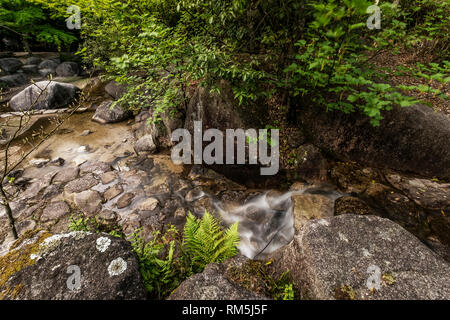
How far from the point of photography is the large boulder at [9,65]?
13.9 meters

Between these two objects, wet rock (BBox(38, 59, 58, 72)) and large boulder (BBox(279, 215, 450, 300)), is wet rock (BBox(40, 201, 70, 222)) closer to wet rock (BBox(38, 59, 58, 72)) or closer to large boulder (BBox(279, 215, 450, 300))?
large boulder (BBox(279, 215, 450, 300))

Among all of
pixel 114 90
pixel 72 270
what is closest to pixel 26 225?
pixel 72 270

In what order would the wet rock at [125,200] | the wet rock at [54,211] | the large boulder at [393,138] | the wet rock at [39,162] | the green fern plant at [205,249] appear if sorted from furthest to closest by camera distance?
the wet rock at [39,162] → the wet rock at [125,200] → the wet rock at [54,211] → the large boulder at [393,138] → the green fern plant at [205,249]

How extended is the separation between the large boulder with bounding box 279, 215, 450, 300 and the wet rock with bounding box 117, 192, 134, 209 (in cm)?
420

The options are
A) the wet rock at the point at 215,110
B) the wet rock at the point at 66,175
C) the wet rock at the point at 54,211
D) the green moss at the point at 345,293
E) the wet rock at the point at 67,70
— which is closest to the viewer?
the green moss at the point at 345,293

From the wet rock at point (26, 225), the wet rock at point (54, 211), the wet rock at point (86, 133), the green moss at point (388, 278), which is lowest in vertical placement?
the wet rock at point (26, 225)

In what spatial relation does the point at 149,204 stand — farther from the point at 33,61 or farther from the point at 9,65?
the point at 33,61

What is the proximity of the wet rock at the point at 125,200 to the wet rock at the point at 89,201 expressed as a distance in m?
0.45

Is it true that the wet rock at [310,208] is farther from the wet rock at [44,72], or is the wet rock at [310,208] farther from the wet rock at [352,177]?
the wet rock at [44,72]

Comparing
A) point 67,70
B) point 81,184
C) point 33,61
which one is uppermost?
point 33,61

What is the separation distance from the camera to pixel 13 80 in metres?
13.2

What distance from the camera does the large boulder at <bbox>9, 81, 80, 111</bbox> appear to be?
9.63m

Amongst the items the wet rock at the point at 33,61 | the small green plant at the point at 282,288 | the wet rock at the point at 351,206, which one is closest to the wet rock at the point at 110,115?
the wet rock at the point at 351,206

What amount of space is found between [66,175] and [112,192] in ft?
6.27
